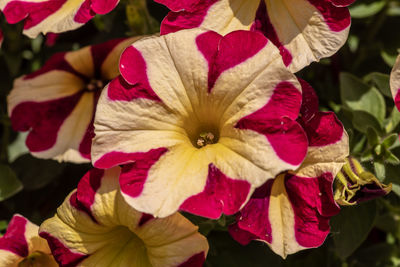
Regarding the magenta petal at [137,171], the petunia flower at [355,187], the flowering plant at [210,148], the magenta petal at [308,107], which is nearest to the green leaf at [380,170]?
the flowering plant at [210,148]

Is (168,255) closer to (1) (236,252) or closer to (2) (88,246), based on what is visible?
(2) (88,246)

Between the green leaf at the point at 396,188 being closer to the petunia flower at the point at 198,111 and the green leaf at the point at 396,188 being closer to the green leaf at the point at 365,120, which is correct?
the green leaf at the point at 365,120

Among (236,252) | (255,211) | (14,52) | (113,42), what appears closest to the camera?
(255,211)

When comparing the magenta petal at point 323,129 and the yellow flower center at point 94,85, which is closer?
the magenta petal at point 323,129

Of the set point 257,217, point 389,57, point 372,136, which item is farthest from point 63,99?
point 389,57

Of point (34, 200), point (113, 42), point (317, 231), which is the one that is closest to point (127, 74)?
point (113, 42)

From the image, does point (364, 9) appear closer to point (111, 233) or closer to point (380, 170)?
point (380, 170)
